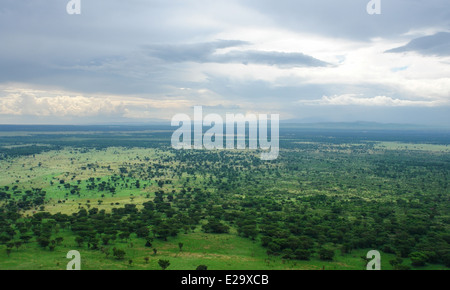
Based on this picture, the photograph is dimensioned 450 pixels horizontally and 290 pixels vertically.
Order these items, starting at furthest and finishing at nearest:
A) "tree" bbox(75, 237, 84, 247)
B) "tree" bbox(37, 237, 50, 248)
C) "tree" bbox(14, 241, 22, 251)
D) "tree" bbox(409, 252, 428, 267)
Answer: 1. "tree" bbox(75, 237, 84, 247)
2. "tree" bbox(37, 237, 50, 248)
3. "tree" bbox(14, 241, 22, 251)
4. "tree" bbox(409, 252, 428, 267)

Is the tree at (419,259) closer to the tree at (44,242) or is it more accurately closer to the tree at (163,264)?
the tree at (163,264)

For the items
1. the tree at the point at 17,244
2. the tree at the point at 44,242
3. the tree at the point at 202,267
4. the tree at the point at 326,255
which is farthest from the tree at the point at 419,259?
the tree at the point at 17,244

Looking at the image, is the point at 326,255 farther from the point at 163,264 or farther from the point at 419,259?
the point at 163,264

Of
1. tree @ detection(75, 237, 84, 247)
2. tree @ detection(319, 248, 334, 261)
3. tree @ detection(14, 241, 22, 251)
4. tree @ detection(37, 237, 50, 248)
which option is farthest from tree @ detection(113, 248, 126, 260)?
tree @ detection(319, 248, 334, 261)

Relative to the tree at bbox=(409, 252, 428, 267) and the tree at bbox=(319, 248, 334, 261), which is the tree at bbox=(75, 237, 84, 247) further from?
the tree at bbox=(409, 252, 428, 267)

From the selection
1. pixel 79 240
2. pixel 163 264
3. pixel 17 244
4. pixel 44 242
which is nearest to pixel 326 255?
pixel 163 264

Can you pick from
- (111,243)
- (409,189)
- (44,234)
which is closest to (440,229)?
(409,189)

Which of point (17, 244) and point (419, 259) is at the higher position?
point (17, 244)
